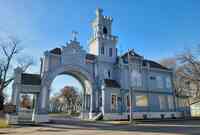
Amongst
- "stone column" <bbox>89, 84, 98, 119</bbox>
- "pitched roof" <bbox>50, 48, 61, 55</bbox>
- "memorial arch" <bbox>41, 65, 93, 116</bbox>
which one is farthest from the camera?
"stone column" <bbox>89, 84, 98, 119</bbox>

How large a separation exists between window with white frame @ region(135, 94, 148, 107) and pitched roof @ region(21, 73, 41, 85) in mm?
16510

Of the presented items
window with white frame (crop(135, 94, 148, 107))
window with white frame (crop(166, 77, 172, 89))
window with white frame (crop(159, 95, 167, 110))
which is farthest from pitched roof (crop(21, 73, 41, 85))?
window with white frame (crop(166, 77, 172, 89))

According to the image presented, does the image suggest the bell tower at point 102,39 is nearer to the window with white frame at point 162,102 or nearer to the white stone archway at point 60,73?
the white stone archway at point 60,73

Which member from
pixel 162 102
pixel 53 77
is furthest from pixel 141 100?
pixel 53 77

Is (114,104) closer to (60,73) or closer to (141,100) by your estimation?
(141,100)

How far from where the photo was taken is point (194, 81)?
37969mm

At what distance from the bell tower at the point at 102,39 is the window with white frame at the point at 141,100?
8124 millimetres

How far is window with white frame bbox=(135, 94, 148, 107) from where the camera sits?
3369 centimetres

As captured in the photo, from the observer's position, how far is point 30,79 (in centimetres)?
2788

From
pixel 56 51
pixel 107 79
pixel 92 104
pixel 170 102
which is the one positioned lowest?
pixel 92 104

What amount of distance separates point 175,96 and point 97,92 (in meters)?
16.4

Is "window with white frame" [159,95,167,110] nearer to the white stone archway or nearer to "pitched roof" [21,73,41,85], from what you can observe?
the white stone archway

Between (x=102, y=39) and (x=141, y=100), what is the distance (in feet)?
42.3

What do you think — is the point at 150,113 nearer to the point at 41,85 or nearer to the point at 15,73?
the point at 41,85
